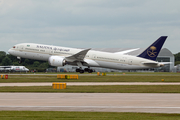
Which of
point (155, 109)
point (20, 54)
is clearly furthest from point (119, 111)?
point (20, 54)

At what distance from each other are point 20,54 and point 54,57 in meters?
7.96

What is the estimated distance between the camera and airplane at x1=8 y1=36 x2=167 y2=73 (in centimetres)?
6006

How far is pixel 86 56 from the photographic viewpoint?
206 ft

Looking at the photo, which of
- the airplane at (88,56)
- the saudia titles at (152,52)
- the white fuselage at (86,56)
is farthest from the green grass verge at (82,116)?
the saudia titles at (152,52)

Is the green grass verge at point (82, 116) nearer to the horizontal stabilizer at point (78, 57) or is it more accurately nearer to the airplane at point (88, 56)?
the airplane at point (88, 56)

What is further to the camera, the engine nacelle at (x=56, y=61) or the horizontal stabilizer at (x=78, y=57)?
the horizontal stabilizer at (x=78, y=57)

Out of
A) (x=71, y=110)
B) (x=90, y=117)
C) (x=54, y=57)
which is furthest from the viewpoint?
(x=54, y=57)

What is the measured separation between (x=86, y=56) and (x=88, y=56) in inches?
17.2

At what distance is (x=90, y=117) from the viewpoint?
44.3ft

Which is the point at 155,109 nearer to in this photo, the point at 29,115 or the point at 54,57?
the point at 29,115

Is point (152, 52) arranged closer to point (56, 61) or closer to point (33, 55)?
point (56, 61)

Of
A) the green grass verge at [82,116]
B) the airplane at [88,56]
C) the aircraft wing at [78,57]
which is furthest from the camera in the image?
the airplane at [88,56]

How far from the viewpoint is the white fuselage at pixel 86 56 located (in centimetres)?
6009

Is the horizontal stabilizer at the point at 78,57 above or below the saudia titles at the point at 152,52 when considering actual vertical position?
below
